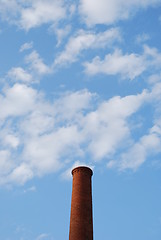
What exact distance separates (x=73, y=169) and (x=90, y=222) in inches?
124

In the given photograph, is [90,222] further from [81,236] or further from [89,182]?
[89,182]

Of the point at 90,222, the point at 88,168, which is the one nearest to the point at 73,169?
the point at 88,168

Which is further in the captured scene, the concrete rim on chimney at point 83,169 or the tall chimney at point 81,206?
the concrete rim on chimney at point 83,169

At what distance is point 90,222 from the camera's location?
52.1 ft

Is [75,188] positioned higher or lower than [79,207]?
higher

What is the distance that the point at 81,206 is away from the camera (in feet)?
52.9

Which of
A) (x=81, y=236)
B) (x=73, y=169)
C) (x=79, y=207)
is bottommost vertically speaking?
(x=81, y=236)

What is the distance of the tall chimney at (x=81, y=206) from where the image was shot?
1533 cm

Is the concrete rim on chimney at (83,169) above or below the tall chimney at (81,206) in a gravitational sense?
above

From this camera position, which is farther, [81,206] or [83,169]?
[83,169]

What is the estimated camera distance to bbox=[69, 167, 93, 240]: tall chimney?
15.3 m

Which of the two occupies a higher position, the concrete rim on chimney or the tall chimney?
the concrete rim on chimney

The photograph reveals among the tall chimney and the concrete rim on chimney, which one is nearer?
the tall chimney

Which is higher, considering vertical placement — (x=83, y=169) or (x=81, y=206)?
(x=83, y=169)
